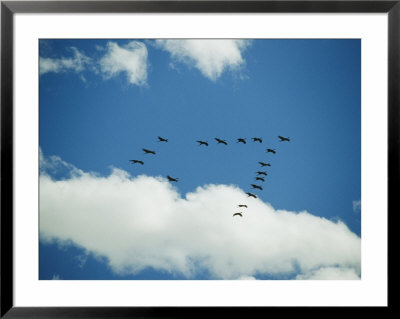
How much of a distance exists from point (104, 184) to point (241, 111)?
559 mm

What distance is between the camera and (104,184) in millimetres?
1622

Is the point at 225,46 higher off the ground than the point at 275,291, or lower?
higher

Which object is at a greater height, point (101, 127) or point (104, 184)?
point (101, 127)

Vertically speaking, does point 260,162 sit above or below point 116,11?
below

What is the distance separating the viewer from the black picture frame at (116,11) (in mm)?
1600

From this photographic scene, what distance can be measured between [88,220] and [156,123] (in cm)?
43

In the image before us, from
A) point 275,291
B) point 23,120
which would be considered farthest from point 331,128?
point 23,120

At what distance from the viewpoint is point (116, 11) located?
5.33ft

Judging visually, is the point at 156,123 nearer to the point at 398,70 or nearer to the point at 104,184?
the point at 104,184

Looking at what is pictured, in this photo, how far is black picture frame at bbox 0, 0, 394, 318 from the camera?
1600 millimetres

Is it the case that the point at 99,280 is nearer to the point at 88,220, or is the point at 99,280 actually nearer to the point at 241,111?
the point at 88,220

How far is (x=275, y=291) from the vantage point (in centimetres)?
161

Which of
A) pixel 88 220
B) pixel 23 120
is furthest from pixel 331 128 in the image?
pixel 23 120

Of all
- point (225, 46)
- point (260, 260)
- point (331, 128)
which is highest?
point (225, 46)
